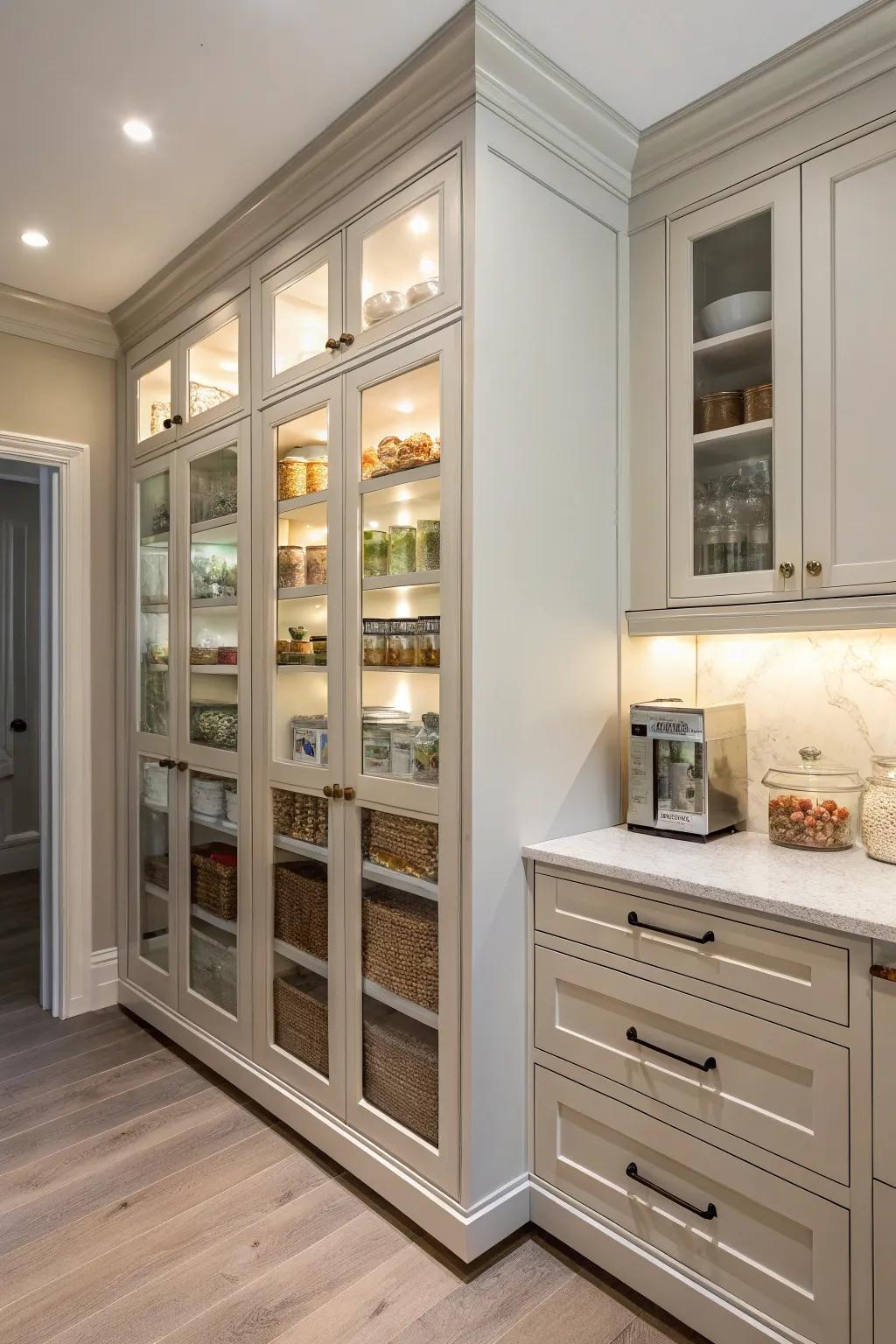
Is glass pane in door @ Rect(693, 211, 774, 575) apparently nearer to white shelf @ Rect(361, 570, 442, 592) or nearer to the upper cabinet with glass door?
white shelf @ Rect(361, 570, 442, 592)

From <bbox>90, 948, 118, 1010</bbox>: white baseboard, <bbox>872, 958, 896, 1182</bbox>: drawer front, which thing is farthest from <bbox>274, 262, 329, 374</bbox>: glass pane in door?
<bbox>90, 948, 118, 1010</bbox>: white baseboard

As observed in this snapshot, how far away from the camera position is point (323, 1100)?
2273mm

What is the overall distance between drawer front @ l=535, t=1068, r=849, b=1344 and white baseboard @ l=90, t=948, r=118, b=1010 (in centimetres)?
210

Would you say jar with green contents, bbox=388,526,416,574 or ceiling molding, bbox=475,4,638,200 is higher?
ceiling molding, bbox=475,4,638,200

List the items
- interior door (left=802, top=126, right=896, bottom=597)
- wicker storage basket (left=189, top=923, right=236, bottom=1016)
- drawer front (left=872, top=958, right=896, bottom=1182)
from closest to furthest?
drawer front (left=872, top=958, right=896, bottom=1182) → interior door (left=802, top=126, right=896, bottom=597) → wicker storage basket (left=189, top=923, right=236, bottom=1016)

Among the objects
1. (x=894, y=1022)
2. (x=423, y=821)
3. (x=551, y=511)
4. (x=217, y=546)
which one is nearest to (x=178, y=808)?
(x=217, y=546)

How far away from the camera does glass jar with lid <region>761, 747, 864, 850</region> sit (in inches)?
74.8

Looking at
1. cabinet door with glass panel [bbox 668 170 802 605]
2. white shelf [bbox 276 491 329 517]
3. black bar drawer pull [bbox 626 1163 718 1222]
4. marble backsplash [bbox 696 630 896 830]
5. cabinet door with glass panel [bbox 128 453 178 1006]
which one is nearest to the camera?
black bar drawer pull [bbox 626 1163 718 1222]

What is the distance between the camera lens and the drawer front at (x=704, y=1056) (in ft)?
4.85

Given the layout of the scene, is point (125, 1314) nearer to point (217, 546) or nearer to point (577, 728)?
point (577, 728)

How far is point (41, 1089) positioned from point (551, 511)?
2.45 meters

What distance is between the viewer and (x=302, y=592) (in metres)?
2.35

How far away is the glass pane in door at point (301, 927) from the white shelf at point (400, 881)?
171 millimetres

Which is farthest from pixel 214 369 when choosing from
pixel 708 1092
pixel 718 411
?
pixel 708 1092
